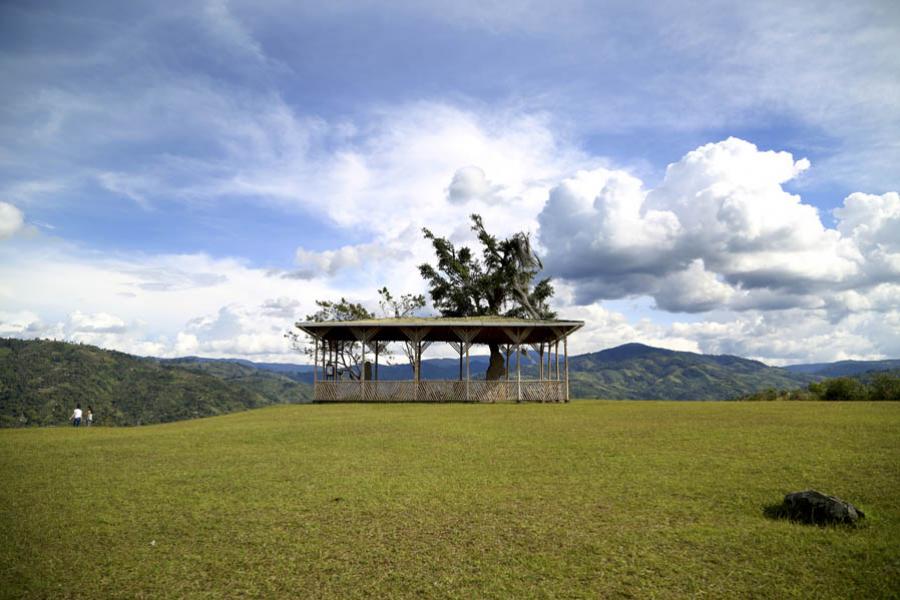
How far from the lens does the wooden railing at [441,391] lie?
83.2ft

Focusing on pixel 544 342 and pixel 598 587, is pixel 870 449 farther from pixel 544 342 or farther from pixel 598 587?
pixel 544 342

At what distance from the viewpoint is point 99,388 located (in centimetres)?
10712

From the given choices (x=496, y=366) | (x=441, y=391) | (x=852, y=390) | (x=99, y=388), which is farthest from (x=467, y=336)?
(x=99, y=388)

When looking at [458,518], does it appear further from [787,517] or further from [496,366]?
[496,366]

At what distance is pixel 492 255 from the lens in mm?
39750

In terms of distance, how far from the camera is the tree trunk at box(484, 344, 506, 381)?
31036 millimetres

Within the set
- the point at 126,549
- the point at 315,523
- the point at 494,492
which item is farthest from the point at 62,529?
the point at 494,492

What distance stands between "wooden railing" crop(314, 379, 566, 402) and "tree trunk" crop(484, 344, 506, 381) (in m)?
5.36

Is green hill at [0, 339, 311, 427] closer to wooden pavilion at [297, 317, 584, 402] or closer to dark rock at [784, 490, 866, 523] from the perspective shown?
wooden pavilion at [297, 317, 584, 402]

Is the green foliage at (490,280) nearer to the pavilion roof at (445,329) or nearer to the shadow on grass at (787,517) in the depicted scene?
the pavilion roof at (445,329)

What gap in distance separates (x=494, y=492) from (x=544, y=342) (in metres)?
21.4

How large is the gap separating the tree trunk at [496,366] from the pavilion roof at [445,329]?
9.84 ft

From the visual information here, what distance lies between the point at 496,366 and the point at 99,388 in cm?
10497

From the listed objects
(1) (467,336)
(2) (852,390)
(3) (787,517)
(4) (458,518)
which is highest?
(1) (467,336)
